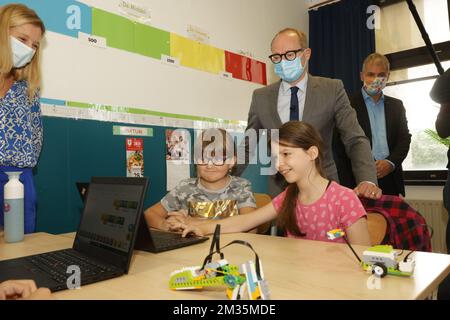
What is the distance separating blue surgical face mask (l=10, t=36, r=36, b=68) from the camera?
1424mm

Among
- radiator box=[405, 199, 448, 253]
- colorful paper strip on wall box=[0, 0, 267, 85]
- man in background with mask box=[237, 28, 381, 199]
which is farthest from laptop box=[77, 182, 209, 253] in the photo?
radiator box=[405, 199, 448, 253]

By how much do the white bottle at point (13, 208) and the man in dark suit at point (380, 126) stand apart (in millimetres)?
2138

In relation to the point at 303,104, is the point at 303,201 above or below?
below

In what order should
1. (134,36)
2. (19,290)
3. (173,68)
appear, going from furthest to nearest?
(173,68)
(134,36)
(19,290)

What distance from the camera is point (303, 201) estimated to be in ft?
4.52

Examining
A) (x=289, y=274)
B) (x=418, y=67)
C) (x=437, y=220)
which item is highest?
(x=418, y=67)

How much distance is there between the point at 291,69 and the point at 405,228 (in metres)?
1.00

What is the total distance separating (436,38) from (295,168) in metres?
2.68

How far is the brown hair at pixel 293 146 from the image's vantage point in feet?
4.43

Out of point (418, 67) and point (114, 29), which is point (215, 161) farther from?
point (418, 67)

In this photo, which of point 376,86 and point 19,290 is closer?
point 19,290

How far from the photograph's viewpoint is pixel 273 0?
3318mm

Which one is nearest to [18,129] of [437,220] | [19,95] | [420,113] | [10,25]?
[19,95]
